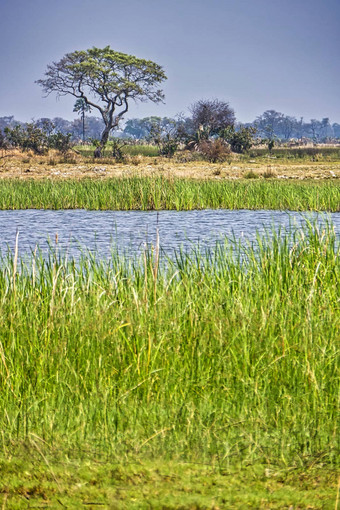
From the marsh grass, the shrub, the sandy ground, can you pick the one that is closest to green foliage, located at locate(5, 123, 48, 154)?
the sandy ground

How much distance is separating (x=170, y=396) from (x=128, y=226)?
48.7 ft

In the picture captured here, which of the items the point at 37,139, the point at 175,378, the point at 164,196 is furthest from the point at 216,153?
the point at 175,378

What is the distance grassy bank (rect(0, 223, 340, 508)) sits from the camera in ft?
12.9

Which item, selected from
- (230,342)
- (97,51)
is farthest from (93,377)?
(97,51)

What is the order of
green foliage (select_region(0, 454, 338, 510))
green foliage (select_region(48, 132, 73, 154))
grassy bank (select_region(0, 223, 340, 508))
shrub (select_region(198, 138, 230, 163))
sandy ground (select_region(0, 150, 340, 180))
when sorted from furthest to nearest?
1. green foliage (select_region(48, 132, 73, 154))
2. shrub (select_region(198, 138, 230, 163))
3. sandy ground (select_region(0, 150, 340, 180))
4. grassy bank (select_region(0, 223, 340, 508))
5. green foliage (select_region(0, 454, 338, 510))

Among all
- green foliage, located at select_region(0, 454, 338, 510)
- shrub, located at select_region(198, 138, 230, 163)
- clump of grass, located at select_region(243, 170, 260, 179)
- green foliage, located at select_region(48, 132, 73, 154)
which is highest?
green foliage, located at select_region(48, 132, 73, 154)

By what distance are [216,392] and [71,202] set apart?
65.1 ft

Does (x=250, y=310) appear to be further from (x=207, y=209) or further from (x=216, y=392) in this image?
(x=207, y=209)

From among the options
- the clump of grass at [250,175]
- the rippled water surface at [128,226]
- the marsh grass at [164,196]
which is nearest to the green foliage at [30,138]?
the clump of grass at [250,175]

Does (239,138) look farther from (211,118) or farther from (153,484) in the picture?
(153,484)

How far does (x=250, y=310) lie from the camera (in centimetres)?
602

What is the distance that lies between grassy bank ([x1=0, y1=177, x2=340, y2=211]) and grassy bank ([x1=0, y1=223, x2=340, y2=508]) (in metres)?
16.3

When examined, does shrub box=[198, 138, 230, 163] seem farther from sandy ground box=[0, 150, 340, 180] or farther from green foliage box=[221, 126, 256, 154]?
green foliage box=[221, 126, 256, 154]

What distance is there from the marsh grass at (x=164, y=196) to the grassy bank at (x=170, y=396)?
643 inches
